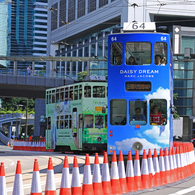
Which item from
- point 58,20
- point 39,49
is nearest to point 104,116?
point 58,20

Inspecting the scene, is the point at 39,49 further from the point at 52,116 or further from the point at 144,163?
the point at 144,163

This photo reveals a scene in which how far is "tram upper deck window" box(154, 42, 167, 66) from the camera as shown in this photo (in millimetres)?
14906

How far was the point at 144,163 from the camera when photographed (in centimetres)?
1021

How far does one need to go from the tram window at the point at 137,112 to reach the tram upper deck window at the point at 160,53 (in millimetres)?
1420

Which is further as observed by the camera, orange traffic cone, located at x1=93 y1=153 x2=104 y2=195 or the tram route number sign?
the tram route number sign

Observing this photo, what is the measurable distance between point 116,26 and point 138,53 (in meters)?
56.6

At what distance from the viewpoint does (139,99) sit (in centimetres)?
1463

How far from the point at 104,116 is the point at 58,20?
62.0 meters

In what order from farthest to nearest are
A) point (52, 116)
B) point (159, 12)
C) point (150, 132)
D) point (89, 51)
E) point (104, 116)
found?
point (89, 51), point (159, 12), point (52, 116), point (104, 116), point (150, 132)

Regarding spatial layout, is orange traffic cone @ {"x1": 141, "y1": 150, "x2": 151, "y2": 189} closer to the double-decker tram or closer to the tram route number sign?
the double-decker tram

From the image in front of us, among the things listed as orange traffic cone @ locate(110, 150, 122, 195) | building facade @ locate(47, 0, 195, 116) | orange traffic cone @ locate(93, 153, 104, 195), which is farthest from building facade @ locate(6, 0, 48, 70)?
orange traffic cone @ locate(93, 153, 104, 195)

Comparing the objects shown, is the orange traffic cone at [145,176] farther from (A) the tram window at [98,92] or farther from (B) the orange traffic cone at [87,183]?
(A) the tram window at [98,92]

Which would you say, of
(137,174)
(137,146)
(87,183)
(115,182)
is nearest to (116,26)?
(137,146)

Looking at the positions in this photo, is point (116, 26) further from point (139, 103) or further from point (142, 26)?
point (139, 103)
